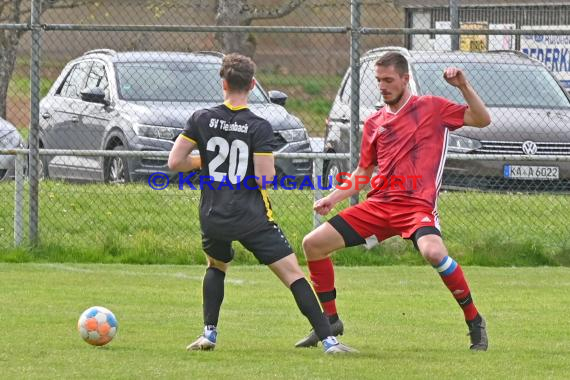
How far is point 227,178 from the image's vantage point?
289 inches

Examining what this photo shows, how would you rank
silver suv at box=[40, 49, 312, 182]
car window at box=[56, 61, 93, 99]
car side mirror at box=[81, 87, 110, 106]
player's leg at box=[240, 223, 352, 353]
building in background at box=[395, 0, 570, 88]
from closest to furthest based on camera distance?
player's leg at box=[240, 223, 352, 353], car side mirror at box=[81, 87, 110, 106], silver suv at box=[40, 49, 312, 182], car window at box=[56, 61, 93, 99], building in background at box=[395, 0, 570, 88]

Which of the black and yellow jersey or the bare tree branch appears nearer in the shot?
the black and yellow jersey

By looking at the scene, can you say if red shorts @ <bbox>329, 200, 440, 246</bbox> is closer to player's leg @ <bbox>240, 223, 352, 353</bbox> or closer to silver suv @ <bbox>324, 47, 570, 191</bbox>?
player's leg @ <bbox>240, 223, 352, 353</bbox>

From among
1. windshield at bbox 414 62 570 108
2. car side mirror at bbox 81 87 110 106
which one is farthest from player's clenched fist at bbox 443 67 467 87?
car side mirror at bbox 81 87 110 106

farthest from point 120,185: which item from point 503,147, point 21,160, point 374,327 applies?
point 374,327

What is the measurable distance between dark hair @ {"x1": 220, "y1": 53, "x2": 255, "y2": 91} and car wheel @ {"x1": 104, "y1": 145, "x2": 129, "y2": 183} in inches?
237

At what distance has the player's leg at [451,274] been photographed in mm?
7586

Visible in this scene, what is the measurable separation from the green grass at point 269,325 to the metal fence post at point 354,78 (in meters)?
1.12

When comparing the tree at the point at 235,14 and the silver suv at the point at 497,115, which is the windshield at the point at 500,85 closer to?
the silver suv at the point at 497,115

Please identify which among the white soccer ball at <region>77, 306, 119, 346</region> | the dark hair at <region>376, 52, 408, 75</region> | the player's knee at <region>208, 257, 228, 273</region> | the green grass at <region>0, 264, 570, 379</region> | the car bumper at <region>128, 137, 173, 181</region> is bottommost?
the green grass at <region>0, 264, 570, 379</region>

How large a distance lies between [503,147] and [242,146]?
23.0 feet

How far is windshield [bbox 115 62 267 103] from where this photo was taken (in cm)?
1410

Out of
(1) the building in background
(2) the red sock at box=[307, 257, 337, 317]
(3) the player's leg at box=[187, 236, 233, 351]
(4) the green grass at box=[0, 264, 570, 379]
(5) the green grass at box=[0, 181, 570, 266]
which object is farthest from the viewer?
(1) the building in background

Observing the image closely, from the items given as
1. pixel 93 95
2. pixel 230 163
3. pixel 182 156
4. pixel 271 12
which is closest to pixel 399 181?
pixel 230 163
